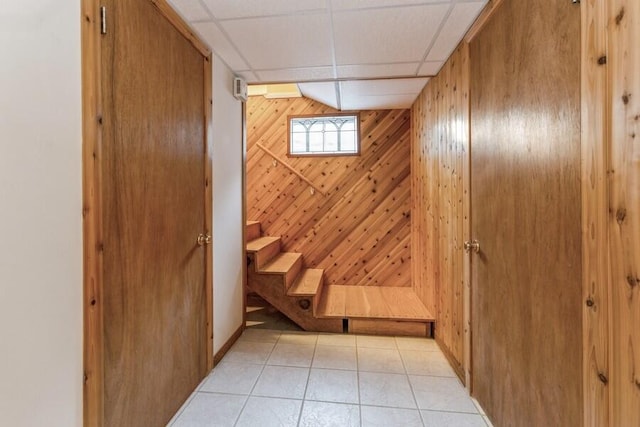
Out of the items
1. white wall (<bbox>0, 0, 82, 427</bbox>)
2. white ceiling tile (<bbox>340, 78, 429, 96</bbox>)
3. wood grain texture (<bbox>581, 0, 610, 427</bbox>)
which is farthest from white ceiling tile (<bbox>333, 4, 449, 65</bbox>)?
white wall (<bbox>0, 0, 82, 427</bbox>)

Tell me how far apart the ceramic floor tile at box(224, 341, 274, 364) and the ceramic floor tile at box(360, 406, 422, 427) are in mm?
901

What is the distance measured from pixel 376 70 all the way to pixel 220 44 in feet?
3.99

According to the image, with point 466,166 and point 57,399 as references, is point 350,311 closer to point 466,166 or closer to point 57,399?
point 466,166

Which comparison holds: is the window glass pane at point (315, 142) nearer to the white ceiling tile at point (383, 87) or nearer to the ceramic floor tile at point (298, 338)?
the white ceiling tile at point (383, 87)

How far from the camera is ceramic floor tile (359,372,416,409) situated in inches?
68.8

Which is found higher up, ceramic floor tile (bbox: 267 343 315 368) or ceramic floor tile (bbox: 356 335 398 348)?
ceramic floor tile (bbox: 267 343 315 368)

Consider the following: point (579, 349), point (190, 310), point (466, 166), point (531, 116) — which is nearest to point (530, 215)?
point (531, 116)

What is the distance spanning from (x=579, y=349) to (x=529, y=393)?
0.42 metres

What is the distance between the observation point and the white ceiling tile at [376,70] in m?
2.27

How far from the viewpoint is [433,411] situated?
1.67 m

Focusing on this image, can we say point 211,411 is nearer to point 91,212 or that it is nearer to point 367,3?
point 91,212

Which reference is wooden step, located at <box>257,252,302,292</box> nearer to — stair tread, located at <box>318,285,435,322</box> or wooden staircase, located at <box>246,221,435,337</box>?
wooden staircase, located at <box>246,221,435,337</box>

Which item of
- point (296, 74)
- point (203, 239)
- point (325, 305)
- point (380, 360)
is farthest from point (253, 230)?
point (380, 360)

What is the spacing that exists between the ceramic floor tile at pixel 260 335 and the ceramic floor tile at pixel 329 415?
91 centimetres
